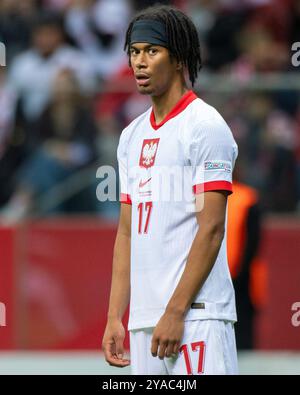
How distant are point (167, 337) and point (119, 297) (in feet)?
1.60

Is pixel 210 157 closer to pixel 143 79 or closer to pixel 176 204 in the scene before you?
pixel 176 204

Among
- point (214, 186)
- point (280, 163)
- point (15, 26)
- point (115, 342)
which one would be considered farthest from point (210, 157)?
point (15, 26)

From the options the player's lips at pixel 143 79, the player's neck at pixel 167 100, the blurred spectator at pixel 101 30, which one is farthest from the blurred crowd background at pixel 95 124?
the player's lips at pixel 143 79

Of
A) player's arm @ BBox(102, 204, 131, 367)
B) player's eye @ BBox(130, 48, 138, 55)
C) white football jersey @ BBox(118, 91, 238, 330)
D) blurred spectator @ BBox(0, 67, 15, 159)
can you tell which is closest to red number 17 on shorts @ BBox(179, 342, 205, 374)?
white football jersey @ BBox(118, 91, 238, 330)

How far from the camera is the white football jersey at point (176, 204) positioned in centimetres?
466

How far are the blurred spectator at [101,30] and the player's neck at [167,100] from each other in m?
6.77

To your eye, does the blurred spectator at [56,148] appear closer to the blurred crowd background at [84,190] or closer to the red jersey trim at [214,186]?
the blurred crowd background at [84,190]

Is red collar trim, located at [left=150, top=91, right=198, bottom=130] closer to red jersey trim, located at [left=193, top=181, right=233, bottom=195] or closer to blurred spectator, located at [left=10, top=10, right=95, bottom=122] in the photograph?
red jersey trim, located at [left=193, top=181, right=233, bottom=195]

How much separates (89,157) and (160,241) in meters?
5.27

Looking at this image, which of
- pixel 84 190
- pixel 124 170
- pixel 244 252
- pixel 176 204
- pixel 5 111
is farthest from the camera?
pixel 5 111

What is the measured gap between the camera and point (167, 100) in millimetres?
4887

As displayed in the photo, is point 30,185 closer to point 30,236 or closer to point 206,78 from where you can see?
point 30,236

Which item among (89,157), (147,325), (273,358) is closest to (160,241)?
(147,325)

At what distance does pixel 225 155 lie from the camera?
468 cm
